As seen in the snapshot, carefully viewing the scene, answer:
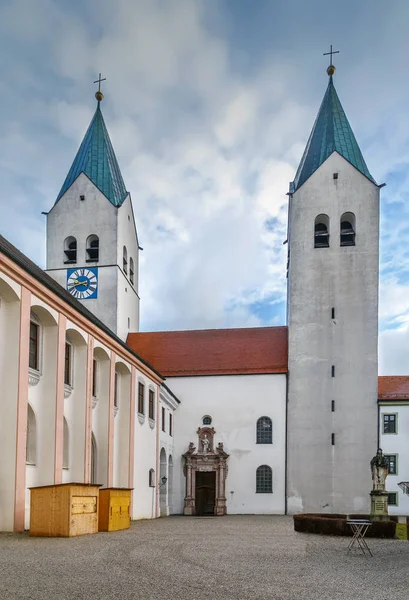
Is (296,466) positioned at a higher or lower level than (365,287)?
lower

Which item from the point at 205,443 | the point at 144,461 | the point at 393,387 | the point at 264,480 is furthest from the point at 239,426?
the point at 393,387

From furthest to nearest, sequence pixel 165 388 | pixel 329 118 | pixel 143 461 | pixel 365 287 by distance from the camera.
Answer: pixel 329 118
pixel 365 287
pixel 165 388
pixel 143 461

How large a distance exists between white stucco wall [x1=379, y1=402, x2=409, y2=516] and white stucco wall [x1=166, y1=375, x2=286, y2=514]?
586 cm

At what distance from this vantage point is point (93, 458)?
25094 mm

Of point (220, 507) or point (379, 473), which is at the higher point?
point (379, 473)

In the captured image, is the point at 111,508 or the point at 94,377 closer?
the point at 111,508

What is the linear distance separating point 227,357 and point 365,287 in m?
9.13

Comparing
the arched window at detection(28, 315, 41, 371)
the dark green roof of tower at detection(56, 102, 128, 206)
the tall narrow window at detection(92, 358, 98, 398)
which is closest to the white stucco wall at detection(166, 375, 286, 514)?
the dark green roof of tower at detection(56, 102, 128, 206)

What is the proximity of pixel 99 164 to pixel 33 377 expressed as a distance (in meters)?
27.6

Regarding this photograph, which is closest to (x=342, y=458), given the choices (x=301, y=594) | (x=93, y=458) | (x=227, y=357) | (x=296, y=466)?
(x=296, y=466)

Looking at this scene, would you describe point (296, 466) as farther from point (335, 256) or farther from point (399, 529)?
point (399, 529)

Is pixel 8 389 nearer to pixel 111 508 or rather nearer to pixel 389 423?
pixel 111 508

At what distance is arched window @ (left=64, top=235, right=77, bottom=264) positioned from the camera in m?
42.3

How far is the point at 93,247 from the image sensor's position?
42.4 meters
